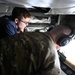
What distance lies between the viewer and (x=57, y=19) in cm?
294

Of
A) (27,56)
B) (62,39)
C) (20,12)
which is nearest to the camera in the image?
(27,56)

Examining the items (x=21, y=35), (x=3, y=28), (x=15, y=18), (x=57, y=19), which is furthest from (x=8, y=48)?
(x=57, y=19)

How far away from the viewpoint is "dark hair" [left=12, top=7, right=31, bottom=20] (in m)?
2.17

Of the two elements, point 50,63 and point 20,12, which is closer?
point 50,63

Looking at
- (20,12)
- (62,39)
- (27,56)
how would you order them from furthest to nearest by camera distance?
1. (20,12)
2. (62,39)
3. (27,56)

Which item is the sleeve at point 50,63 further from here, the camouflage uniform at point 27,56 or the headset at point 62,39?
the headset at point 62,39

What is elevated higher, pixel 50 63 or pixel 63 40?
pixel 63 40

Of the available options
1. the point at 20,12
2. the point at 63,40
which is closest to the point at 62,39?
the point at 63,40

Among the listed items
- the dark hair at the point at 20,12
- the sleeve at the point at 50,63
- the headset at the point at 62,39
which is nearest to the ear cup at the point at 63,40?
the headset at the point at 62,39

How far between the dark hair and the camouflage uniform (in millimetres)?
992

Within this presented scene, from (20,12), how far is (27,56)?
1.12m

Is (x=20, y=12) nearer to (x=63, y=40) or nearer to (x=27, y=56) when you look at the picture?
(x=63, y=40)

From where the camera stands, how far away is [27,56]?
1.18 meters

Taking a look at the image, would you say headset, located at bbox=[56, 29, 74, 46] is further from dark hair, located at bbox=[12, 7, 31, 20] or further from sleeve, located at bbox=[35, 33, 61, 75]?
dark hair, located at bbox=[12, 7, 31, 20]
